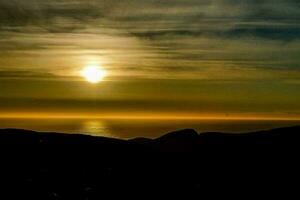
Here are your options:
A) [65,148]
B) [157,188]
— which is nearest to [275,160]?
[157,188]

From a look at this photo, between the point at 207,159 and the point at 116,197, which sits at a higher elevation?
the point at 207,159

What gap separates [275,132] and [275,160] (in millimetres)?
23104

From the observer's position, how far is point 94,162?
64500 mm

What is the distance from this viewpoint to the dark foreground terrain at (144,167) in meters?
50.2

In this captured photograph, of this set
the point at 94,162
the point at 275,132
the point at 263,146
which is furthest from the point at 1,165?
the point at 275,132

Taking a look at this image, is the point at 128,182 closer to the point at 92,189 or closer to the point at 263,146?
the point at 92,189

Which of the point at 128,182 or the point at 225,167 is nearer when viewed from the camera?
the point at 128,182

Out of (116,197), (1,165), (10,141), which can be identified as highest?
(10,141)

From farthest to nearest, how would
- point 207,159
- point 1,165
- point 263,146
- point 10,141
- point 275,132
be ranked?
1. point 275,132
2. point 263,146
3. point 10,141
4. point 207,159
5. point 1,165

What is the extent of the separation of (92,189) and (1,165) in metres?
14.9

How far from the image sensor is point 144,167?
63.1 m

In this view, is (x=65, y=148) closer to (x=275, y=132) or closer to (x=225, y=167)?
(x=225, y=167)

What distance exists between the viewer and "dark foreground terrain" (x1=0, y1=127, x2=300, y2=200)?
50188mm

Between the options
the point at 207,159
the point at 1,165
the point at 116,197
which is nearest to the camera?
the point at 116,197
